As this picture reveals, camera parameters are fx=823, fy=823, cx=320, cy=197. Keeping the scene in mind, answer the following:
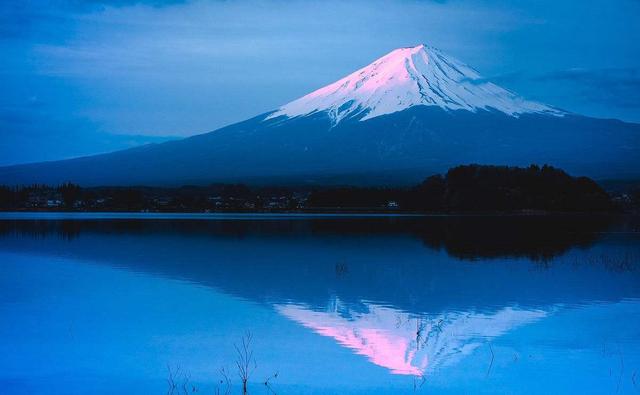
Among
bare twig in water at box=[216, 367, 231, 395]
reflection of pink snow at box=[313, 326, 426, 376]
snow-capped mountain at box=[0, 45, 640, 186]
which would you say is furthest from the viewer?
snow-capped mountain at box=[0, 45, 640, 186]

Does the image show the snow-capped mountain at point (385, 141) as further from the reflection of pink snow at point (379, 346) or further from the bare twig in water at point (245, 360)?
the bare twig in water at point (245, 360)

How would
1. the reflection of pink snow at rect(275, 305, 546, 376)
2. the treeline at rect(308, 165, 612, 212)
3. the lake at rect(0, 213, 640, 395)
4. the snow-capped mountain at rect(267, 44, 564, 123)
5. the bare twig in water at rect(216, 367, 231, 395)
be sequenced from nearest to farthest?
1. the bare twig in water at rect(216, 367, 231, 395)
2. the lake at rect(0, 213, 640, 395)
3. the reflection of pink snow at rect(275, 305, 546, 376)
4. the treeline at rect(308, 165, 612, 212)
5. the snow-capped mountain at rect(267, 44, 564, 123)

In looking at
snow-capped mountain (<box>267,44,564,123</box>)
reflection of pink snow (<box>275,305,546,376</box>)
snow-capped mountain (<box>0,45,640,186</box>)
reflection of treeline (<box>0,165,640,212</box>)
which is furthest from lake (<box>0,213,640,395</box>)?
snow-capped mountain (<box>267,44,564,123</box>)

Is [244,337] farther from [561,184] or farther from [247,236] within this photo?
[561,184]

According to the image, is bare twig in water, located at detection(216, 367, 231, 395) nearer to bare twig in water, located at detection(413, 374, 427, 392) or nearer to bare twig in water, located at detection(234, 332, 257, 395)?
bare twig in water, located at detection(234, 332, 257, 395)

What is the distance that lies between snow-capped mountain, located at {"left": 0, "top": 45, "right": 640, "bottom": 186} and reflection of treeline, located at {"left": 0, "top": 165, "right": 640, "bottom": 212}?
61.8ft

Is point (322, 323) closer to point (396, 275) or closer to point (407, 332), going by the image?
point (407, 332)

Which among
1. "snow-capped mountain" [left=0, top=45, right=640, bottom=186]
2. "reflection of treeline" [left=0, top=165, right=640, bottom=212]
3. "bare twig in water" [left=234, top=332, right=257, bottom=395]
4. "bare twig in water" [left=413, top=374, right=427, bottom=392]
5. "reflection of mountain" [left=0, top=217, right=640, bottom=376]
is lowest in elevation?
"bare twig in water" [left=413, top=374, right=427, bottom=392]

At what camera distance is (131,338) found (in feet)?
31.8

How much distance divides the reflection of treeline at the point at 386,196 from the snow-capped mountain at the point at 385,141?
742 inches

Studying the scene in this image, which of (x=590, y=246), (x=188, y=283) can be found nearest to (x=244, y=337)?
(x=188, y=283)

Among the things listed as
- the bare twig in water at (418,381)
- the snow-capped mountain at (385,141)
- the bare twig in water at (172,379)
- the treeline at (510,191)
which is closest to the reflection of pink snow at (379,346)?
the bare twig in water at (418,381)

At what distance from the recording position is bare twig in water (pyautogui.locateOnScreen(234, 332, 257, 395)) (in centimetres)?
774

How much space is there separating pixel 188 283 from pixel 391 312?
4.94 meters
